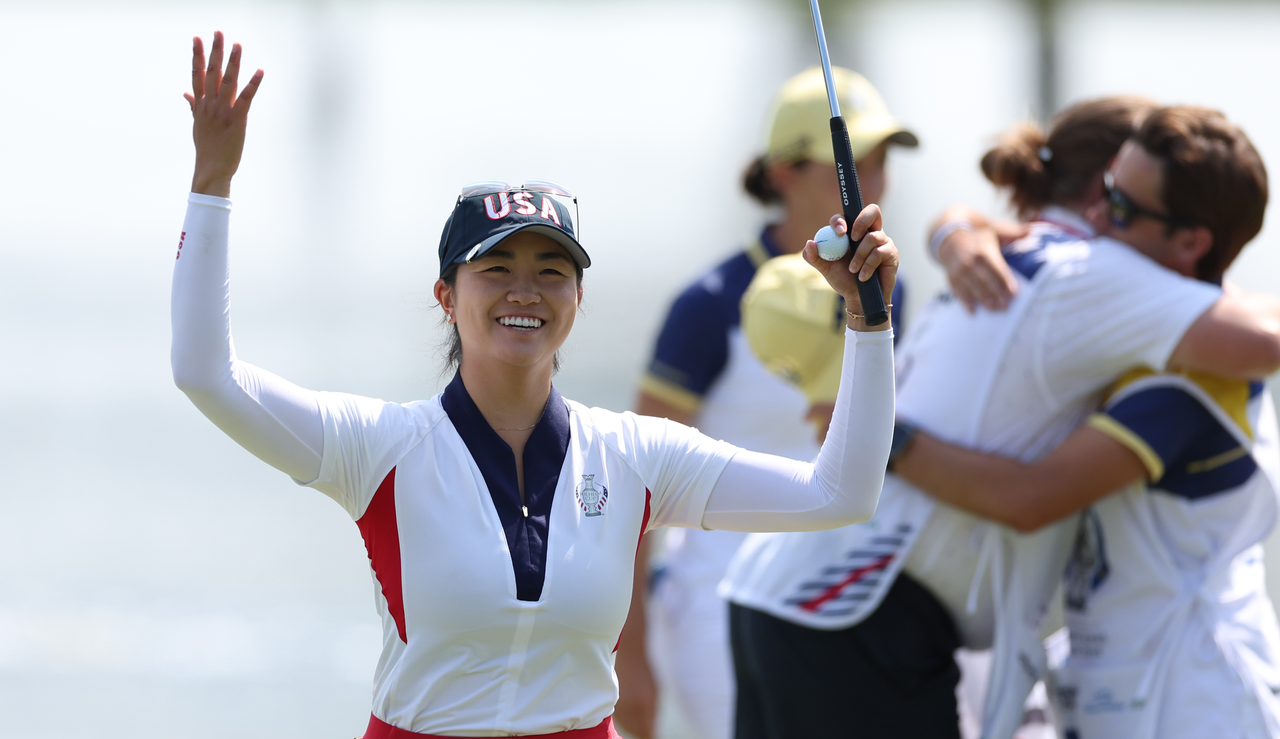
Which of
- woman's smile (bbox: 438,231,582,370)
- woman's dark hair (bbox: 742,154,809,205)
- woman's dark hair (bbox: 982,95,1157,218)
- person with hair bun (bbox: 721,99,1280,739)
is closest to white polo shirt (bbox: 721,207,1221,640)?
person with hair bun (bbox: 721,99,1280,739)

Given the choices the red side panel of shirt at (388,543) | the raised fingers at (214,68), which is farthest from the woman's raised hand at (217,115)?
the red side panel of shirt at (388,543)

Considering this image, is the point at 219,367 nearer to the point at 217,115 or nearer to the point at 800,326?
the point at 217,115

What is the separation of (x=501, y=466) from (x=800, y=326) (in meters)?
0.99

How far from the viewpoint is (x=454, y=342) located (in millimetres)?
1940

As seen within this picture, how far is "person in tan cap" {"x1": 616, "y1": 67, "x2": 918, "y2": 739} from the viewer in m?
3.21

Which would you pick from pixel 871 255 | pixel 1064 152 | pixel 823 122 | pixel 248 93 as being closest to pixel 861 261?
pixel 871 255

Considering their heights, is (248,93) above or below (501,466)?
above

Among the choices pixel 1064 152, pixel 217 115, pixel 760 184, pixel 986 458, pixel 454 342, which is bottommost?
pixel 986 458

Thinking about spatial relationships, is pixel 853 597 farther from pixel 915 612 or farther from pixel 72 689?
pixel 72 689

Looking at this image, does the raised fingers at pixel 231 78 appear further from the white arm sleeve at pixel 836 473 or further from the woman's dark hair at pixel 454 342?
the white arm sleeve at pixel 836 473

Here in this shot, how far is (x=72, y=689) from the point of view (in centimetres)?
668

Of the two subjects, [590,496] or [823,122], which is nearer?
[590,496]

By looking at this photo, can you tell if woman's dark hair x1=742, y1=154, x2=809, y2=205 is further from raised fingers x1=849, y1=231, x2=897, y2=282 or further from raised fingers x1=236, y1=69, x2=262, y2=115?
raised fingers x1=236, y1=69, x2=262, y2=115

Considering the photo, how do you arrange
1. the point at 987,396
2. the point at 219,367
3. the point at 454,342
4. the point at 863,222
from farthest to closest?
1. the point at 987,396
2. the point at 454,342
3. the point at 863,222
4. the point at 219,367
